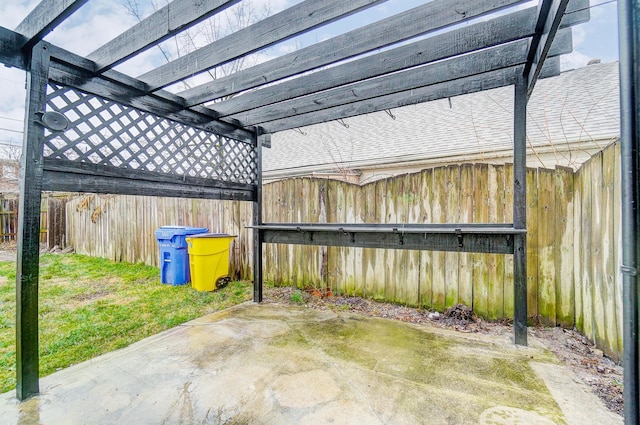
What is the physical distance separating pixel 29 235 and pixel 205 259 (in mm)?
2615

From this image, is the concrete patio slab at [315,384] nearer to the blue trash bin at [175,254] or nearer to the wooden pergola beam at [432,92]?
the blue trash bin at [175,254]

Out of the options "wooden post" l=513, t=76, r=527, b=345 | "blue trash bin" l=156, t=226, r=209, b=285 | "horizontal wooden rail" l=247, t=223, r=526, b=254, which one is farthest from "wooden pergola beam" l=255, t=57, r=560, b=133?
"blue trash bin" l=156, t=226, r=209, b=285

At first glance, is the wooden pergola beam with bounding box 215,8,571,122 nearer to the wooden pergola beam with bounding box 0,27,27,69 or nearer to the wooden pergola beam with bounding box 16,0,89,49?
the wooden pergola beam with bounding box 16,0,89,49

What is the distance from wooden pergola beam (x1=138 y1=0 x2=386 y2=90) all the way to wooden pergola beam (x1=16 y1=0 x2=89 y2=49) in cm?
69

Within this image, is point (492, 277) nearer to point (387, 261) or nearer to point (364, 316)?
point (387, 261)

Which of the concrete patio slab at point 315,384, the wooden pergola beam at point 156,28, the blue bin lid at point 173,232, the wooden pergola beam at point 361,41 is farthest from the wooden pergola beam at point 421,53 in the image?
the blue bin lid at point 173,232

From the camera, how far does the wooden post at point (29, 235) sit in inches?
71.2

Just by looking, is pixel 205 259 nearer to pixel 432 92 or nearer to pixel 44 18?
pixel 44 18

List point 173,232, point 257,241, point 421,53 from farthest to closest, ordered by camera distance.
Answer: point 173,232, point 257,241, point 421,53

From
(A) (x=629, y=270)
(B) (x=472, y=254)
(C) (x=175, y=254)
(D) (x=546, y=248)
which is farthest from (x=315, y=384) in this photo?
(C) (x=175, y=254)

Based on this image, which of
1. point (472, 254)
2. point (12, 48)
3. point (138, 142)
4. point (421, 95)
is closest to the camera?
point (12, 48)

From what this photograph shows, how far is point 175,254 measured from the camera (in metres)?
4.78

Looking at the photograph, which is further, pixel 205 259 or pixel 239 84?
pixel 205 259

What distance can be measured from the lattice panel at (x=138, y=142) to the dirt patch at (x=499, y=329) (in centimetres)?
189
